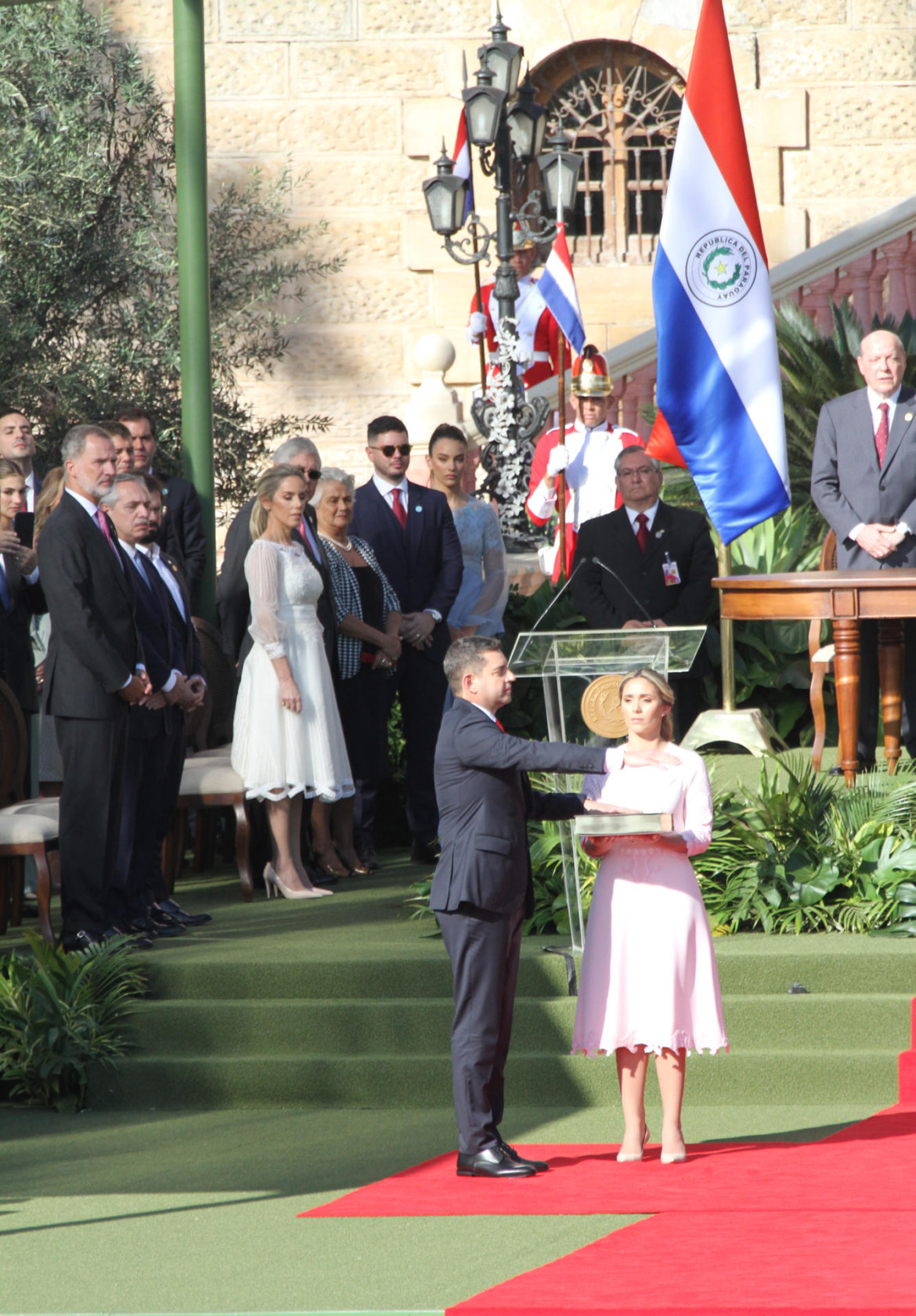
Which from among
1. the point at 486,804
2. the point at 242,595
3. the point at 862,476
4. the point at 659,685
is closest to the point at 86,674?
the point at 242,595

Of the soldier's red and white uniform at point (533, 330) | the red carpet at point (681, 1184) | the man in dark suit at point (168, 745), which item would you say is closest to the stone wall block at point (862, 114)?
the soldier's red and white uniform at point (533, 330)

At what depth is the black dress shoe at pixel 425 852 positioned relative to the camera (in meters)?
8.38

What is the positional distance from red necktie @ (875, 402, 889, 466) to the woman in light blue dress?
176 cm

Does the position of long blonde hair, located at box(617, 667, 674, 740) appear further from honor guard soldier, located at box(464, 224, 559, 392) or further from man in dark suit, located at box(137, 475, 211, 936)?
honor guard soldier, located at box(464, 224, 559, 392)

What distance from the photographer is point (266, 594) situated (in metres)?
7.32

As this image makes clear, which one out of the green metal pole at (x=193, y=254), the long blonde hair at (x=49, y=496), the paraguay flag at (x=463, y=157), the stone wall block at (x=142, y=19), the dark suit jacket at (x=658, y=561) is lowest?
the dark suit jacket at (x=658, y=561)

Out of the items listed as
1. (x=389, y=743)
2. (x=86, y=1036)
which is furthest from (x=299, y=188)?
(x=86, y=1036)

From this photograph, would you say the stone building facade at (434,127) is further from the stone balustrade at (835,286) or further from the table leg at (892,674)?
the table leg at (892,674)

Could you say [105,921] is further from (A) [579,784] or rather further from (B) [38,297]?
(B) [38,297]

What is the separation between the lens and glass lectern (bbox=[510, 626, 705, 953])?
19.8 ft

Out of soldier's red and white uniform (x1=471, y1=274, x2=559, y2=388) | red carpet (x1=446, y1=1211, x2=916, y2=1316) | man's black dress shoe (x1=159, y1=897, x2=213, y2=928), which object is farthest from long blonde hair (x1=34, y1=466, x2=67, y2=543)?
soldier's red and white uniform (x1=471, y1=274, x2=559, y2=388)

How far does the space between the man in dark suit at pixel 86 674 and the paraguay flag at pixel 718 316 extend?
2468 millimetres

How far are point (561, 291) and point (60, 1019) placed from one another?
7108 millimetres

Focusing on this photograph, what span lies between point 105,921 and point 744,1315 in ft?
11.5
